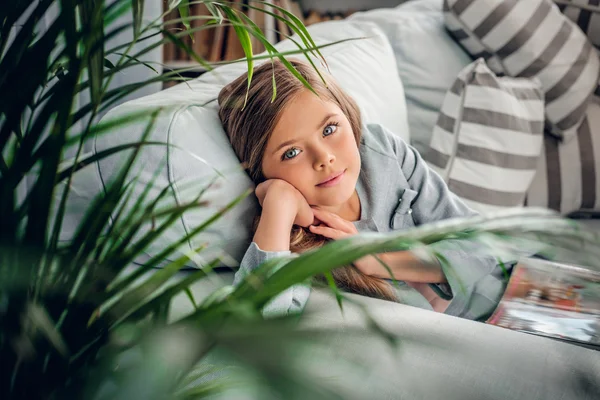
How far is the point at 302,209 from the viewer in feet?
3.20

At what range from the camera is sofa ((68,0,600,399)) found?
40 cm

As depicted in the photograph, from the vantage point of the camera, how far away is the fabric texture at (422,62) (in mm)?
1613

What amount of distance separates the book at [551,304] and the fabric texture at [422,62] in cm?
63

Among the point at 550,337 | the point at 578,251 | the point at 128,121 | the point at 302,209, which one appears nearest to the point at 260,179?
the point at 302,209

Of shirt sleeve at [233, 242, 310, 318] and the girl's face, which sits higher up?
the girl's face

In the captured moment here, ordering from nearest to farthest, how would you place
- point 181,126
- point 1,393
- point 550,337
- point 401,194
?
point 1,393 < point 550,337 < point 181,126 < point 401,194

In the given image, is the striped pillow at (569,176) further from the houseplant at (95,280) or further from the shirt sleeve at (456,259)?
the houseplant at (95,280)

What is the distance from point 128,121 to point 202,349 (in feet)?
0.61

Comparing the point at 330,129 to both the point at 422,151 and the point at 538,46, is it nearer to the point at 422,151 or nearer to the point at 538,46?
the point at 422,151

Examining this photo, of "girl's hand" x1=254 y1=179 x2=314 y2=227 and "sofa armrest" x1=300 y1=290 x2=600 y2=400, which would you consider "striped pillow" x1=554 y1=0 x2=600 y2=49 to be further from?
"sofa armrest" x1=300 y1=290 x2=600 y2=400

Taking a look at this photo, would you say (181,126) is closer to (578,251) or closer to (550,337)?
(550,337)

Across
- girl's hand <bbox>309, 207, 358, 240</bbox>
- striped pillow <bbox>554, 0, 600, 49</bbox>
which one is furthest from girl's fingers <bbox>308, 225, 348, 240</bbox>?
striped pillow <bbox>554, 0, 600, 49</bbox>

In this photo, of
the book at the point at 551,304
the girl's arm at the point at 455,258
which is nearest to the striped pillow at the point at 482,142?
the girl's arm at the point at 455,258

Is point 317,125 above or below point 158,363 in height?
below
